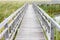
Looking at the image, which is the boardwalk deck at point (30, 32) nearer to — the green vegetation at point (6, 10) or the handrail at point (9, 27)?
the handrail at point (9, 27)

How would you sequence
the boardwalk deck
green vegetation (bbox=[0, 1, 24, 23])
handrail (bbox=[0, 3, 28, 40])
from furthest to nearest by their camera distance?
green vegetation (bbox=[0, 1, 24, 23]) < the boardwalk deck < handrail (bbox=[0, 3, 28, 40])

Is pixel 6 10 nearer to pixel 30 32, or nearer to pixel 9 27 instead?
pixel 30 32

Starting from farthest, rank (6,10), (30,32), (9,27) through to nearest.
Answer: (6,10) < (30,32) < (9,27)

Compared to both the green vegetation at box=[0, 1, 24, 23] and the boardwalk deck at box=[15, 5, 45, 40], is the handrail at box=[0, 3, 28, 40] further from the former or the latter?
the green vegetation at box=[0, 1, 24, 23]

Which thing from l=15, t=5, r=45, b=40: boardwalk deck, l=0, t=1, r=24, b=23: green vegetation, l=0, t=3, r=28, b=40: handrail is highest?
l=0, t=3, r=28, b=40: handrail

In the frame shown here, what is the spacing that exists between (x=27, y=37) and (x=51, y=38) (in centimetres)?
229

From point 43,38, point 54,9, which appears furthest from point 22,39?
point 54,9

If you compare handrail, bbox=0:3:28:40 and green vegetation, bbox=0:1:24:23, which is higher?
handrail, bbox=0:3:28:40

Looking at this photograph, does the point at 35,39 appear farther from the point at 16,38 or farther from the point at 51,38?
the point at 51,38

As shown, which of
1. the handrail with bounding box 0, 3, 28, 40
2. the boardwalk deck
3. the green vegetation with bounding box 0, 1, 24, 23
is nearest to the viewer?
the handrail with bounding box 0, 3, 28, 40

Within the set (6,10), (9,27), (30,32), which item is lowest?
(6,10)

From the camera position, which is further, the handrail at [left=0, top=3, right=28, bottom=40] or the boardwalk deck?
the boardwalk deck

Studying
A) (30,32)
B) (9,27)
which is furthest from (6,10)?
(9,27)

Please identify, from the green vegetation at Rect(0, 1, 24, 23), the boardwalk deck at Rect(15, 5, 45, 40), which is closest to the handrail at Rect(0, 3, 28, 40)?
the boardwalk deck at Rect(15, 5, 45, 40)
